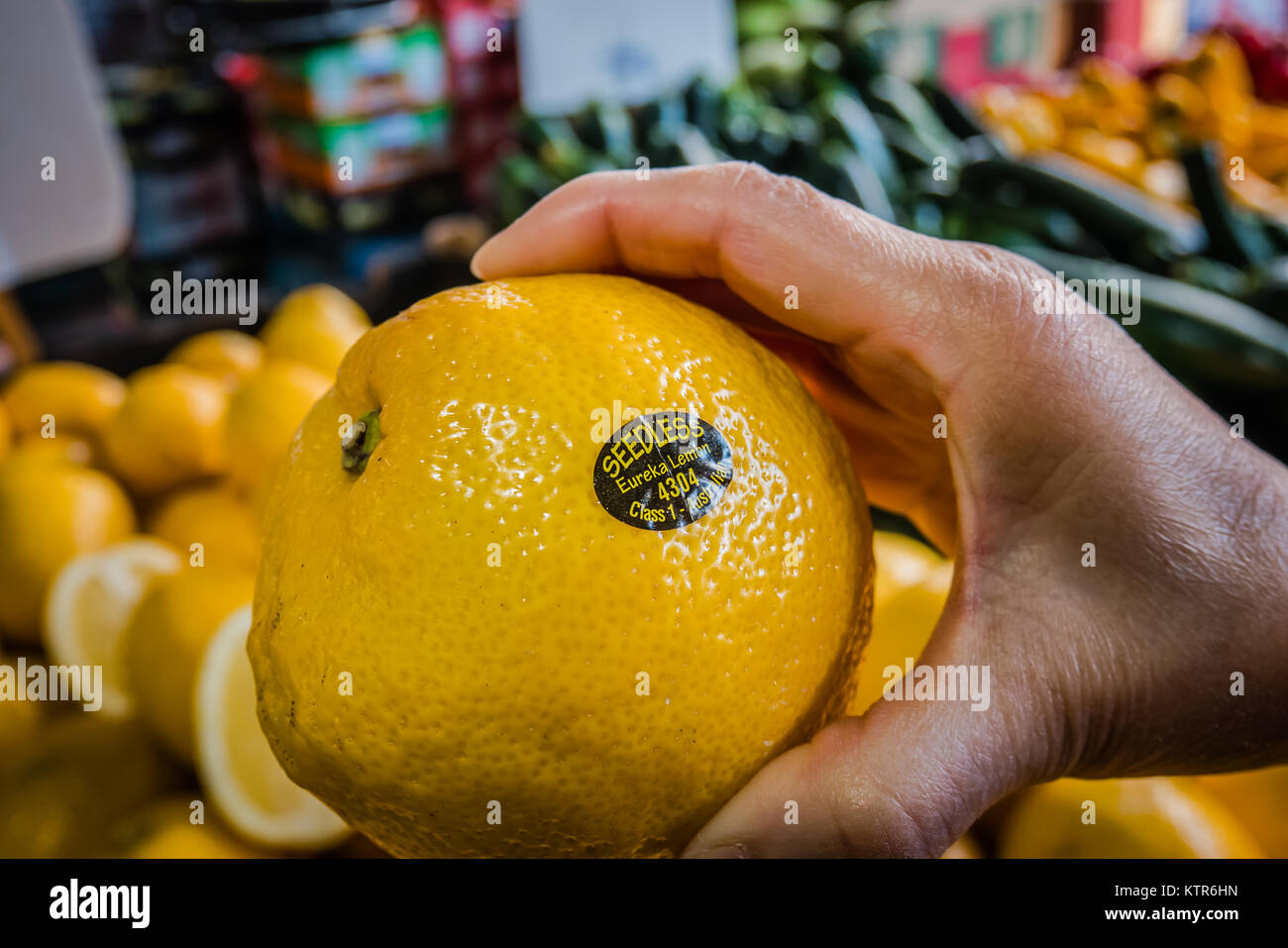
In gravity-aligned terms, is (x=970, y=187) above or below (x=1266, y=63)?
below

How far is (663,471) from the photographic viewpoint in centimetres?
77

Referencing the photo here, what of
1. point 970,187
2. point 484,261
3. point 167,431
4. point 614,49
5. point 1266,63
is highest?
point 1266,63

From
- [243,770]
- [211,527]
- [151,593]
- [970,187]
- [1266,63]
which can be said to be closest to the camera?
[243,770]

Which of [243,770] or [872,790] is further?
[243,770]

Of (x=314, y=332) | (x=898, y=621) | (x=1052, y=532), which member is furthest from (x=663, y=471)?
(x=314, y=332)

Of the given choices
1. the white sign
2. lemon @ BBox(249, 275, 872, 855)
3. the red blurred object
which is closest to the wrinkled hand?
lemon @ BBox(249, 275, 872, 855)

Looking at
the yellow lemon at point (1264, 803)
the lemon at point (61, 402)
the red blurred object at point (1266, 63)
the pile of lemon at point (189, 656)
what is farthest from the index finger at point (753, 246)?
the red blurred object at point (1266, 63)

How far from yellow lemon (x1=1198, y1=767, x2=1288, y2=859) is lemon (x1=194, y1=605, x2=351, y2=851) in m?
1.17

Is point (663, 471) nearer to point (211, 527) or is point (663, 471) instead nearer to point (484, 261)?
point (484, 261)

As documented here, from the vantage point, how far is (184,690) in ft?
4.11

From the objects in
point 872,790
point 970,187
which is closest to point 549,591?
point 872,790

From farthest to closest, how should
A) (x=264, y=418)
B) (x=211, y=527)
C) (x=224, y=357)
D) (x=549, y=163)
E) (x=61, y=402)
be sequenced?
1. (x=549, y=163)
2. (x=224, y=357)
3. (x=61, y=402)
4. (x=211, y=527)
5. (x=264, y=418)

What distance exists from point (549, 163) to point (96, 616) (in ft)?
7.20

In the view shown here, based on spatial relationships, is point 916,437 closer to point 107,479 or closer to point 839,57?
point 107,479
